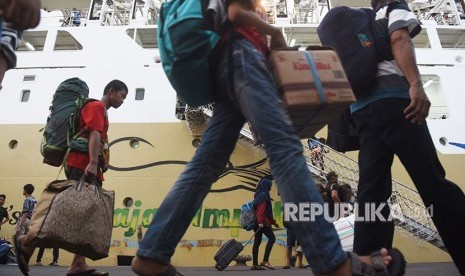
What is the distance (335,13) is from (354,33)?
0.17m

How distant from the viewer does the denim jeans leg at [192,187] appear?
4.58ft

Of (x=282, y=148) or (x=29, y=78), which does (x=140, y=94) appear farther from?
(x=282, y=148)

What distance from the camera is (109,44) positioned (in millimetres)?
11086

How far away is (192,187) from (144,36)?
1120cm

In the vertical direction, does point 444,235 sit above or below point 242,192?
above

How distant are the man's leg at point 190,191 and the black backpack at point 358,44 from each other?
0.71m

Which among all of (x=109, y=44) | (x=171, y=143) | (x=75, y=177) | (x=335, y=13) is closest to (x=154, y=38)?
(x=109, y=44)

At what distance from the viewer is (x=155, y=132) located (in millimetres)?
9656

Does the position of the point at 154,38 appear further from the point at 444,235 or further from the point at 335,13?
the point at 444,235

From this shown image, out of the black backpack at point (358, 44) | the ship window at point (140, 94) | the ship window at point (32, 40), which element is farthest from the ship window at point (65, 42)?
the black backpack at point (358, 44)

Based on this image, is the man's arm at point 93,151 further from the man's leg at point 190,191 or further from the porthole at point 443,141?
the porthole at point 443,141

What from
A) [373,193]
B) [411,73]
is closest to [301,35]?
[411,73]

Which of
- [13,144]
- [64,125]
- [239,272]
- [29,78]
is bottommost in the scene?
[13,144]

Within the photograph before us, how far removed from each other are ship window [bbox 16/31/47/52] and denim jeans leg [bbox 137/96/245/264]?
40.9ft
